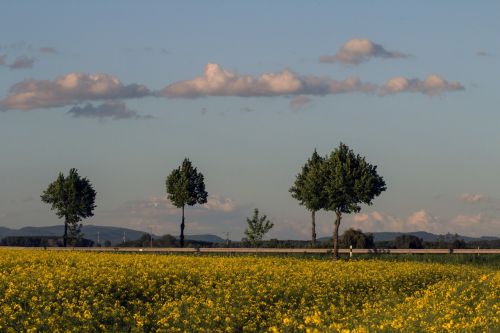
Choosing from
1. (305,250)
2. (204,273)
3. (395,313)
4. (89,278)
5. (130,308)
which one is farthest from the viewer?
(305,250)

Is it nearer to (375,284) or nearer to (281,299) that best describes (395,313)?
(281,299)

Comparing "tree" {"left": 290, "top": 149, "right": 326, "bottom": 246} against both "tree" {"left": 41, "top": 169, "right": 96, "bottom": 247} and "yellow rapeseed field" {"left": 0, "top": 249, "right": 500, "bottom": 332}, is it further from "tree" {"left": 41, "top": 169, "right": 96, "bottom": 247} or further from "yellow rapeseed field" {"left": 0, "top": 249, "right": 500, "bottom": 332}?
"yellow rapeseed field" {"left": 0, "top": 249, "right": 500, "bottom": 332}

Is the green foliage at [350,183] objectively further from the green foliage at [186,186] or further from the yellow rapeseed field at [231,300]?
the yellow rapeseed field at [231,300]

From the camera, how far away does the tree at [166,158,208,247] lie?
3787 inches

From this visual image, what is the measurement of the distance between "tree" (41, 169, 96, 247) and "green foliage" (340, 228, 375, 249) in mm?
32559

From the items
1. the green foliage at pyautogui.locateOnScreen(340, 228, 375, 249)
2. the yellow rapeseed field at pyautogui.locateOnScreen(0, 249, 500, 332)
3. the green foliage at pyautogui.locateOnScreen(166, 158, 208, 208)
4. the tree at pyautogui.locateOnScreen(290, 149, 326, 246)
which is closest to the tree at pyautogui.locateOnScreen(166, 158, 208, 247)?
the green foliage at pyautogui.locateOnScreen(166, 158, 208, 208)

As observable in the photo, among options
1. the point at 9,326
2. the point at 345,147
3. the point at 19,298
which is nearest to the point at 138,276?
the point at 19,298

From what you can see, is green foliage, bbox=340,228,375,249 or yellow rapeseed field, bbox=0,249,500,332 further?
green foliage, bbox=340,228,375,249

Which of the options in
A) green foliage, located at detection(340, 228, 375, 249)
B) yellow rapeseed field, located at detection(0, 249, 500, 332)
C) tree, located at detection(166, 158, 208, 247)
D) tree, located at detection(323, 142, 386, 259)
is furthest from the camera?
green foliage, located at detection(340, 228, 375, 249)

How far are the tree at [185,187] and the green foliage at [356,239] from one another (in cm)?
2249

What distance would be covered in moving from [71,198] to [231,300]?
7411 centimetres

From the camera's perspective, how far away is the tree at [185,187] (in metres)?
96.2

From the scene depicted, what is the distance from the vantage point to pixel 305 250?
78.6m

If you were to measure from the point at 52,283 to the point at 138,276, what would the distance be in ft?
14.6
